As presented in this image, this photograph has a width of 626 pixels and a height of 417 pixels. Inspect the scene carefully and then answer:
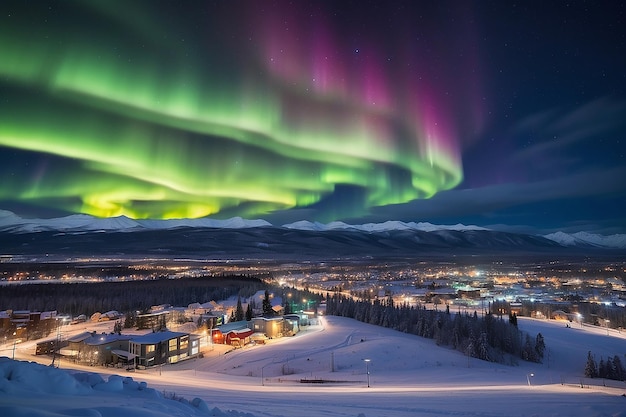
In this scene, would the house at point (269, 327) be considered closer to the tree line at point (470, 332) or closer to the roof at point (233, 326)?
the roof at point (233, 326)

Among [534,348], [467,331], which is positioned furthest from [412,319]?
[534,348]

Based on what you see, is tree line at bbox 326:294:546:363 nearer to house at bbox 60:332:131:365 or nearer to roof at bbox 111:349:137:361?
roof at bbox 111:349:137:361

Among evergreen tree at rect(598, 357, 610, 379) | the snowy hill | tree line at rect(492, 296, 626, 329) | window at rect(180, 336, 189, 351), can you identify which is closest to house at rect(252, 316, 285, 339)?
the snowy hill

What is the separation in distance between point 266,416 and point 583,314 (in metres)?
94.1

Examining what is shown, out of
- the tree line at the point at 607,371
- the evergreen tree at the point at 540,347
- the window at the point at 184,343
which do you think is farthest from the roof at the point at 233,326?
the tree line at the point at 607,371

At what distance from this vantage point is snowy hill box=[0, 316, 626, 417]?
1024cm

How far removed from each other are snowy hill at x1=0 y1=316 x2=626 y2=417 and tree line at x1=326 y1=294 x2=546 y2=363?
7.27 feet

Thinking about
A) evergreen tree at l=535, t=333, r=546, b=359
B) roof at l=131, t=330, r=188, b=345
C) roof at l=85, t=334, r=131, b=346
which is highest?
roof at l=131, t=330, r=188, b=345

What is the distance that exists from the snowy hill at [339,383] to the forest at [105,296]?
33.2m

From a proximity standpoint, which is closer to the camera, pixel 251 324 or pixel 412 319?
pixel 251 324

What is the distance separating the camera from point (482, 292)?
122 m

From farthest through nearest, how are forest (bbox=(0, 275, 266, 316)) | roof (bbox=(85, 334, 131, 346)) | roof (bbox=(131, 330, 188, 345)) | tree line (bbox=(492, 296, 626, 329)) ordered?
forest (bbox=(0, 275, 266, 316)) < tree line (bbox=(492, 296, 626, 329)) < roof (bbox=(85, 334, 131, 346)) < roof (bbox=(131, 330, 188, 345))

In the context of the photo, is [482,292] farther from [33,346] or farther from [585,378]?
[33,346]

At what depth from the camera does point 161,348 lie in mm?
47406
